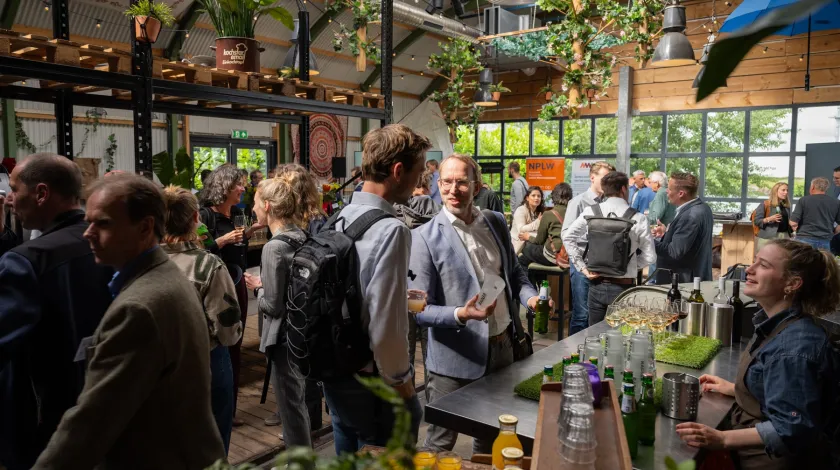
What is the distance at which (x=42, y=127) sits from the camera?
968cm

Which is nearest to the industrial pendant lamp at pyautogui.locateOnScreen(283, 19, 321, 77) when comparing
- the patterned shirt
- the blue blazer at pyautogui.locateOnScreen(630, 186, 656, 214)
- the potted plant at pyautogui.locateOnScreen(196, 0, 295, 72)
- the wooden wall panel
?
the potted plant at pyautogui.locateOnScreen(196, 0, 295, 72)

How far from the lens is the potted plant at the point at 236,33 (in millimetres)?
4105

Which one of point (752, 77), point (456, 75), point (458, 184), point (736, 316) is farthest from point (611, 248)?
point (752, 77)

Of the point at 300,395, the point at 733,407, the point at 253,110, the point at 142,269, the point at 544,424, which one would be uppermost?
the point at 253,110

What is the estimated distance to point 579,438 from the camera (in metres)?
1.36

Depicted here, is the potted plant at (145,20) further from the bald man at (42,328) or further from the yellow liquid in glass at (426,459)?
the yellow liquid in glass at (426,459)

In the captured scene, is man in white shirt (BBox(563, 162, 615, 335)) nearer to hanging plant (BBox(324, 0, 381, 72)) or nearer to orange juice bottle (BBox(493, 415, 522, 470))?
orange juice bottle (BBox(493, 415, 522, 470))

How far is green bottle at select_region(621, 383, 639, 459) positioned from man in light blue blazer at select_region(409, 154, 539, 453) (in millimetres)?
730

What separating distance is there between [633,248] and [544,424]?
305 cm

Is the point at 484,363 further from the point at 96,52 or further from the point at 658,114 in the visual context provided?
the point at 658,114

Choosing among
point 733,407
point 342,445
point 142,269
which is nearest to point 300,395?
point 342,445

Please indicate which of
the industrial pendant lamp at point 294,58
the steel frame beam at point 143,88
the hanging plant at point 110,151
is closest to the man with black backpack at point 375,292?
the steel frame beam at point 143,88

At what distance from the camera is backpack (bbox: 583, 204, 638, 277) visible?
13.9ft

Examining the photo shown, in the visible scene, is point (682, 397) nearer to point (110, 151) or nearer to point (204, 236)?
point (204, 236)
